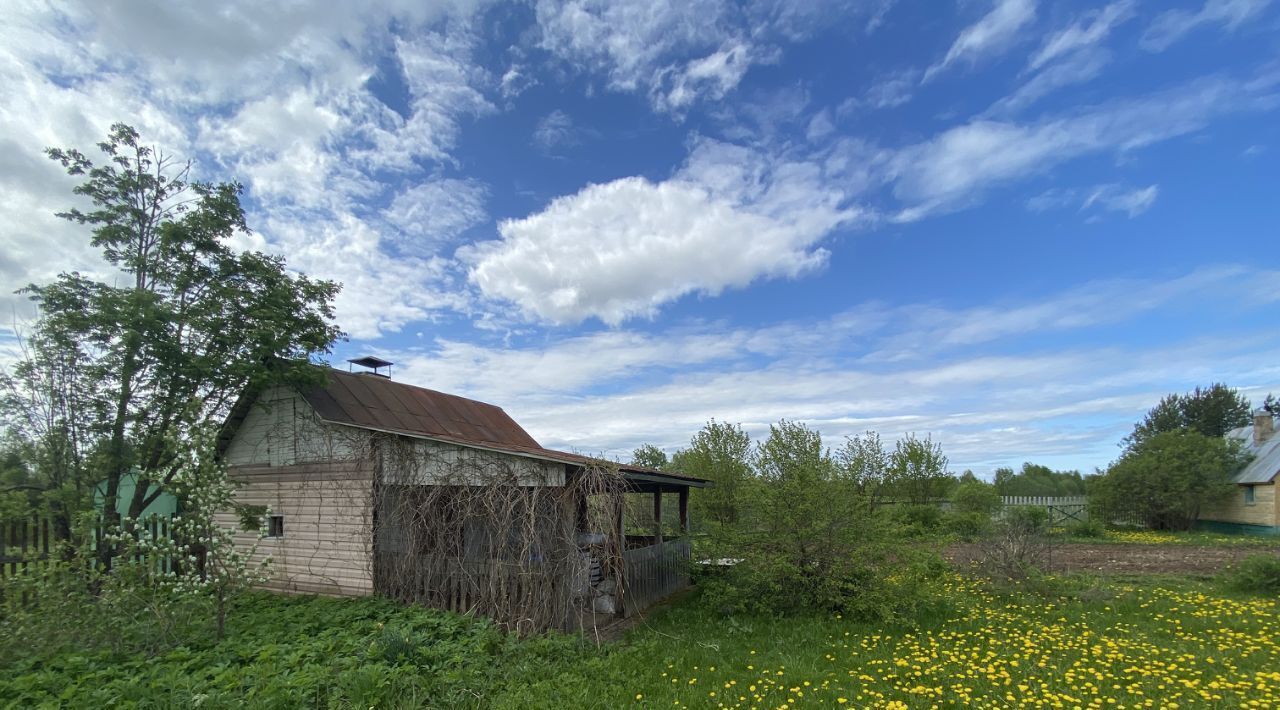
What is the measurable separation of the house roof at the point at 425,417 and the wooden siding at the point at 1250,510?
25.5m

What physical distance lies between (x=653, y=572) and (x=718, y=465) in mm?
8688

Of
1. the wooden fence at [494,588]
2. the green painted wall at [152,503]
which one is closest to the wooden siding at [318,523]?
the wooden fence at [494,588]

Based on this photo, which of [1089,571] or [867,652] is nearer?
[867,652]

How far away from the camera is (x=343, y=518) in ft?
33.3

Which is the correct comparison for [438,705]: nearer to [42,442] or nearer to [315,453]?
[315,453]

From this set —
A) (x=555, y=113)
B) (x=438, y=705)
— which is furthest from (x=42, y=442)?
(x=555, y=113)

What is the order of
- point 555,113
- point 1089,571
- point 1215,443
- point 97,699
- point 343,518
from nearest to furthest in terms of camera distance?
point 97,699 → point 343,518 → point 555,113 → point 1089,571 → point 1215,443

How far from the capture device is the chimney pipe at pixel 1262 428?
27.8 metres

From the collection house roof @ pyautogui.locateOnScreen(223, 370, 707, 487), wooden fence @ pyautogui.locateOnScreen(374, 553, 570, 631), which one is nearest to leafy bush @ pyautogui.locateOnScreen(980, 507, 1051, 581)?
house roof @ pyautogui.locateOnScreen(223, 370, 707, 487)

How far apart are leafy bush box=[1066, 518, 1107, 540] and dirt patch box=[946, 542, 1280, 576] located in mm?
3336

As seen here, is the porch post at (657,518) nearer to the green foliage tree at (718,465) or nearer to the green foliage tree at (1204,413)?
the green foliage tree at (718,465)

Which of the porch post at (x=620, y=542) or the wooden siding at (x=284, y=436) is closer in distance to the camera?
the porch post at (x=620, y=542)

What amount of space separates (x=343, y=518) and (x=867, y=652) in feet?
27.5

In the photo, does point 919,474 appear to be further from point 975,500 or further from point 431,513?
point 431,513
